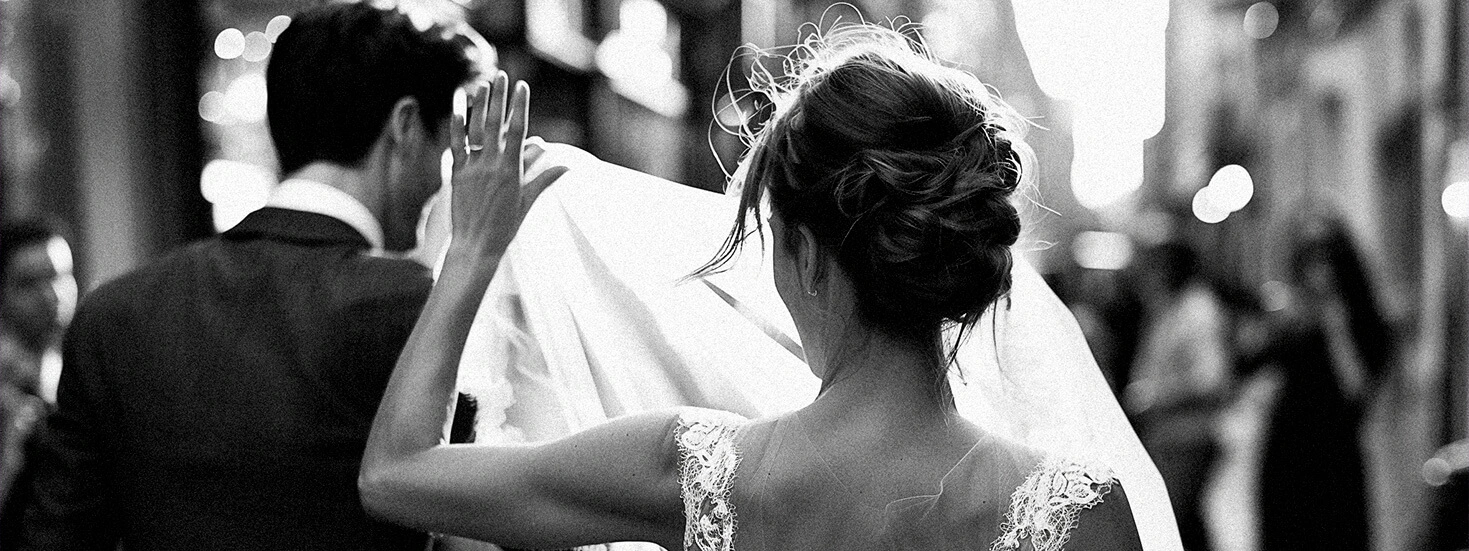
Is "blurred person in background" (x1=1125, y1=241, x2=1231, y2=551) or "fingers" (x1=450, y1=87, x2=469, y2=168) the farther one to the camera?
"blurred person in background" (x1=1125, y1=241, x2=1231, y2=551)

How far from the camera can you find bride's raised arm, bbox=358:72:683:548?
1613mm

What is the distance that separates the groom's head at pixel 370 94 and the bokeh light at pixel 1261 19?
13.0 meters

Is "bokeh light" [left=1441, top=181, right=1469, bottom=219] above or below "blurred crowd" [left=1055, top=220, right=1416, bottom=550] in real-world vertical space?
above

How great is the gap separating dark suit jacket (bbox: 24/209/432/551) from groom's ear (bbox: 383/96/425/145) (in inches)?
6.6

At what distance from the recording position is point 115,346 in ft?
6.87

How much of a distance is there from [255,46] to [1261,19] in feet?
38.4

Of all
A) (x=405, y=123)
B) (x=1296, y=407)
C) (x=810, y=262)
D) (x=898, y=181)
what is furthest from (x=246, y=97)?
(x=898, y=181)

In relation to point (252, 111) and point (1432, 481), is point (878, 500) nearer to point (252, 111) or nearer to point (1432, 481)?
point (1432, 481)

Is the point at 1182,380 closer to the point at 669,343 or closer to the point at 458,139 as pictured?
the point at 669,343

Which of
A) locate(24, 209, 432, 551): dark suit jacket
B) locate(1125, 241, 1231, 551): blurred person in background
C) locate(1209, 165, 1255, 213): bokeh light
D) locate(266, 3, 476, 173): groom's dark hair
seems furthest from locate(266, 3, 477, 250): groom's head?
locate(1209, 165, 1255, 213): bokeh light

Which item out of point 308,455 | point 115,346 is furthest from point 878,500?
point 115,346

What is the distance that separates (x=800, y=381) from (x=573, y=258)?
15.0 inches

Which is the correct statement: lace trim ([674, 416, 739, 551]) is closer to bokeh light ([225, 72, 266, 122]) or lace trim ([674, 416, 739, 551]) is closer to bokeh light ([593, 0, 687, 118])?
bokeh light ([225, 72, 266, 122])

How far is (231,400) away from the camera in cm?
204
